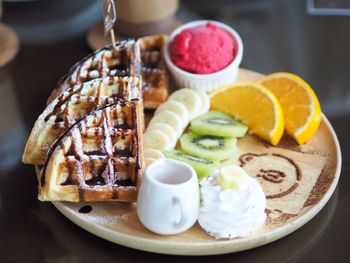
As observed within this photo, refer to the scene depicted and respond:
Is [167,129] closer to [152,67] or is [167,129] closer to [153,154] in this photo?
[153,154]

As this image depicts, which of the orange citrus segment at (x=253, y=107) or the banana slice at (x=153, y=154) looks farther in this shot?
the orange citrus segment at (x=253, y=107)

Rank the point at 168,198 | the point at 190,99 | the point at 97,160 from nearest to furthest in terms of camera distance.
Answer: the point at 168,198 → the point at 97,160 → the point at 190,99

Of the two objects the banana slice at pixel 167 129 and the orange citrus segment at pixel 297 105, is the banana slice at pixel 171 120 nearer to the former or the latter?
the banana slice at pixel 167 129

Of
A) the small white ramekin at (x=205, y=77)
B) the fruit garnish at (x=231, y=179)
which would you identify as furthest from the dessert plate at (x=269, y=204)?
the small white ramekin at (x=205, y=77)

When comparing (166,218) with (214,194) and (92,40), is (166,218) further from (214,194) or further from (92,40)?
(92,40)

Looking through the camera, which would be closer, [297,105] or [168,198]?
[168,198]

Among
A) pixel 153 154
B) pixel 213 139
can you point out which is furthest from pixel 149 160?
pixel 213 139
